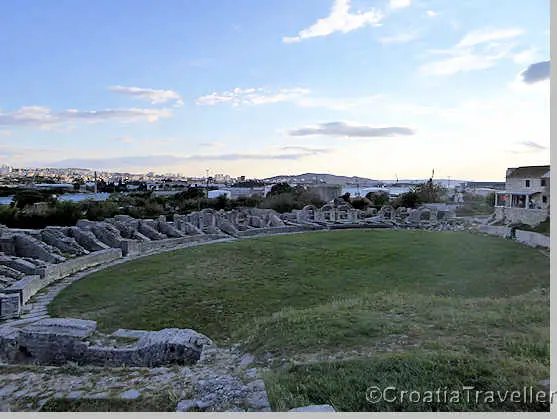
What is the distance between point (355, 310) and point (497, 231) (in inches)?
352

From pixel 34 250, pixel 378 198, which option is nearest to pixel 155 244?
pixel 34 250

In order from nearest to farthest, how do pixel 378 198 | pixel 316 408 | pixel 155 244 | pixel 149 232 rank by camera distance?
1. pixel 316 408
2. pixel 155 244
3. pixel 149 232
4. pixel 378 198

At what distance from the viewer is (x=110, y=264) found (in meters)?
9.88

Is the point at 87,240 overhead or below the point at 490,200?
below

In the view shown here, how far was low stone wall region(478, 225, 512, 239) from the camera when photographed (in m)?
11.1

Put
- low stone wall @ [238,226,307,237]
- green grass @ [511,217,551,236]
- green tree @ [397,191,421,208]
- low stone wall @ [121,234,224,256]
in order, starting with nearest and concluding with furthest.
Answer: green grass @ [511,217,551,236] → low stone wall @ [121,234,224,256] → low stone wall @ [238,226,307,237] → green tree @ [397,191,421,208]

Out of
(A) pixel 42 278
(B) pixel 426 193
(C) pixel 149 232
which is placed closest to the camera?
(A) pixel 42 278

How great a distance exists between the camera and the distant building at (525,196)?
564cm

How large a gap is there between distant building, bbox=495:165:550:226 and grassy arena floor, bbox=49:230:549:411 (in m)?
0.80

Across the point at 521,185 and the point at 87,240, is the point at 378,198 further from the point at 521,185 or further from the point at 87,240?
the point at 87,240

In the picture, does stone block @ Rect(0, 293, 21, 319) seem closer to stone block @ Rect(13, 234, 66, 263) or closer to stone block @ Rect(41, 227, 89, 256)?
stone block @ Rect(13, 234, 66, 263)

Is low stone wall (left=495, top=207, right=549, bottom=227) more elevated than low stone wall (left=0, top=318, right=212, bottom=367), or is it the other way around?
low stone wall (left=495, top=207, right=549, bottom=227)

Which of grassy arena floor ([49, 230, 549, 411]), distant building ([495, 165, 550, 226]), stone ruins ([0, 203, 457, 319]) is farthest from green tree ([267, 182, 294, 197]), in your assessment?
distant building ([495, 165, 550, 226])

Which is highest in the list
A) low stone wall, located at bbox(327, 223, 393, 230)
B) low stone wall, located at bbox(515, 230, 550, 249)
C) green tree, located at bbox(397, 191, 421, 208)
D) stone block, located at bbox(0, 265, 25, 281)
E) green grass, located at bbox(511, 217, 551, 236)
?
green tree, located at bbox(397, 191, 421, 208)
